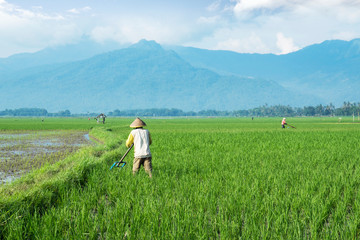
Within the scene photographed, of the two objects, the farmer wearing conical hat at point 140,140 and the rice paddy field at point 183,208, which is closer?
the rice paddy field at point 183,208

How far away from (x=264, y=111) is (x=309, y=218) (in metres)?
175

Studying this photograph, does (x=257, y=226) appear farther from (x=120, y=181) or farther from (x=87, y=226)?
(x=120, y=181)

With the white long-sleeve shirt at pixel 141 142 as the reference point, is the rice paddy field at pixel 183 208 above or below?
below

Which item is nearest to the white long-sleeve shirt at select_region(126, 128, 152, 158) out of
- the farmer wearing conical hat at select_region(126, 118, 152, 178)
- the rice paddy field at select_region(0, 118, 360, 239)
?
the farmer wearing conical hat at select_region(126, 118, 152, 178)

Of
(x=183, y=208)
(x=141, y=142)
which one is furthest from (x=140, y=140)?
(x=183, y=208)

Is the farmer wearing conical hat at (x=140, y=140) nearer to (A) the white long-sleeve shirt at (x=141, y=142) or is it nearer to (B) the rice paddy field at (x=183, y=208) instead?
(A) the white long-sleeve shirt at (x=141, y=142)

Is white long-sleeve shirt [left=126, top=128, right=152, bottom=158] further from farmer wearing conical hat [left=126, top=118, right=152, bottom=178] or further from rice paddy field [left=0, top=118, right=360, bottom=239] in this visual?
rice paddy field [left=0, top=118, right=360, bottom=239]


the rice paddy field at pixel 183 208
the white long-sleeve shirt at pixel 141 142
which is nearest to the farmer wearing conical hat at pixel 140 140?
the white long-sleeve shirt at pixel 141 142

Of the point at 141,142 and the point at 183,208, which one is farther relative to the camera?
the point at 141,142

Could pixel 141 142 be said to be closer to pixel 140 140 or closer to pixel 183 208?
pixel 140 140

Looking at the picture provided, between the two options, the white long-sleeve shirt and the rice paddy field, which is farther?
the white long-sleeve shirt

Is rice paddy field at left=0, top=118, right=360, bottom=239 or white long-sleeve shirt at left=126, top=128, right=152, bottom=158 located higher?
white long-sleeve shirt at left=126, top=128, right=152, bottom=158

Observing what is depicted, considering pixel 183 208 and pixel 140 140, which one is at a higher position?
pixel 140 140

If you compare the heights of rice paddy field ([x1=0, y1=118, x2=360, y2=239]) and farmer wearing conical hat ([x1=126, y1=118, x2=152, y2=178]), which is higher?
farmer wearing conical hat ([x1=126, y1=118, x2=152, y2=178])
